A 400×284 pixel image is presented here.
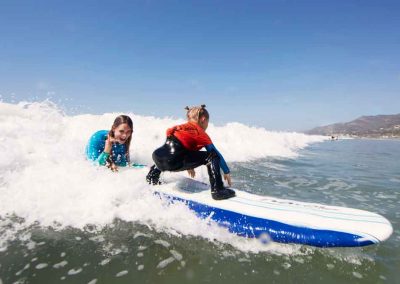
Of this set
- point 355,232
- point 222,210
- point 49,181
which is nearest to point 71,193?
point 49,181

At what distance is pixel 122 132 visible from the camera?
5723 mm

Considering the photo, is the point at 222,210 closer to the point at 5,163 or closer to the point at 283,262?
the point at 283,262

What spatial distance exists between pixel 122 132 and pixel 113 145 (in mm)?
692

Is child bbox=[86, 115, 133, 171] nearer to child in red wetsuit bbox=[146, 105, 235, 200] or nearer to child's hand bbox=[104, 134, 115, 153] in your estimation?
child's hand bbox=[104, 134, 115, 153]

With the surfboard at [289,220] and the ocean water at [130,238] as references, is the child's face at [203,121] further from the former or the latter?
the ocean water at [130,238]

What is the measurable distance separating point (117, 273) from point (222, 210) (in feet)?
5.88

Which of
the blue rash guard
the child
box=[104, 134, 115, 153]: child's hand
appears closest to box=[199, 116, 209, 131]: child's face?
the child

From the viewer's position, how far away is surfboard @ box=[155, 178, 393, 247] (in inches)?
141

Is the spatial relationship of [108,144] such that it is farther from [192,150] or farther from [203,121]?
[203,121]

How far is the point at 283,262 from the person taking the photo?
3.49m

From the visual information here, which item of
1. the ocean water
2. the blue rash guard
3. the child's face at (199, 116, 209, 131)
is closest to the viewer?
the ocean water

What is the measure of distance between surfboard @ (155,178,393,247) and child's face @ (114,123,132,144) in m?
1.46

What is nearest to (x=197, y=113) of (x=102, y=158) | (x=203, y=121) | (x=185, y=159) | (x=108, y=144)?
(x=203, y=121)

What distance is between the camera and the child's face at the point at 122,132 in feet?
18.6
